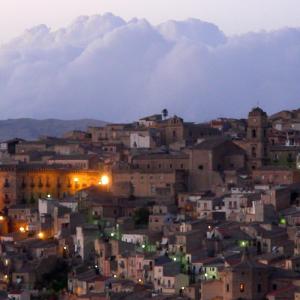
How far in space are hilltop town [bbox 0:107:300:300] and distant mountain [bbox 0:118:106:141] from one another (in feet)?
93.5

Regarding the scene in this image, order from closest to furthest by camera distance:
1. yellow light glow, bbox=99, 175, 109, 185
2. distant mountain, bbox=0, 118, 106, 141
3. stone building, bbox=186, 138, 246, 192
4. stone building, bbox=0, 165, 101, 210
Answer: stone building, bbox=186, 138, 246, 192 < yellow light glow, bbox=99, 175, 109, 185 < stone building, bbox=0, 165, 101, 210 < distant mountain, bbox=0, 118, 106, 141

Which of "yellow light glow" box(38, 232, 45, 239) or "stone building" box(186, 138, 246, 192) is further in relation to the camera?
"stone building" box(186, 138, 246, 192)

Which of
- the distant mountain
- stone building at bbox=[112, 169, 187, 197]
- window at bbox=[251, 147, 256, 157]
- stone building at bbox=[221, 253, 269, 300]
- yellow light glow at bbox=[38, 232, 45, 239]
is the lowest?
stone building at bbox=[221, 253, 269, 300]

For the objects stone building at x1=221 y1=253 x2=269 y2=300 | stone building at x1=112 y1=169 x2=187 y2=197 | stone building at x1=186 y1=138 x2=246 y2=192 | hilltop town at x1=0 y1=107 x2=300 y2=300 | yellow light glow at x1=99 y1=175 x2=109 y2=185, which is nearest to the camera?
stone building at x1=221 y1=253 x2=269 y2=300

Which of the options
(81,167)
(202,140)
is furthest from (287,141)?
(81,167)

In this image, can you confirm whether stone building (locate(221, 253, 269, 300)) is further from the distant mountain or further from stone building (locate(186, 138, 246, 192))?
the distant mountain

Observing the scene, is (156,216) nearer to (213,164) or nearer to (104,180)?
(213,164)

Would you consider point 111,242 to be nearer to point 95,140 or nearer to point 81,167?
point 81,167

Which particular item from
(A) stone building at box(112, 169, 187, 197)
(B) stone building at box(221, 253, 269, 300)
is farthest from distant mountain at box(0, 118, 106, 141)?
(B) stone building at box(221, 253, 269, 300)

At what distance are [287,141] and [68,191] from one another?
7666 mm

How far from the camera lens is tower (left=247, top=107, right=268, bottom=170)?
165 feet

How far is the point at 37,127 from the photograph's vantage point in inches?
3551

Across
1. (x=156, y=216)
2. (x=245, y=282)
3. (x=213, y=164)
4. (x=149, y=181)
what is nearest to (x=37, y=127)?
(x=149, y=181)

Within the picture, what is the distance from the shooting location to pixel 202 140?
2050 inches
